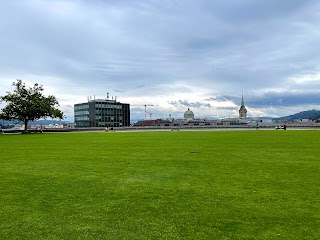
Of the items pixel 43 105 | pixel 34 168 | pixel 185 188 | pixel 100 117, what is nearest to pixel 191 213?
pixel 185 188

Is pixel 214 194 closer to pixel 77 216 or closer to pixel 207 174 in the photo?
pixel 207 174

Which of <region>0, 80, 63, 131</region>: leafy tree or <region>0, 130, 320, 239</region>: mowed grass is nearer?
<region>0, 130, 320, 239</region>: mowed grass

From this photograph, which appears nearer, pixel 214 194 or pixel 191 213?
pixel 191 213

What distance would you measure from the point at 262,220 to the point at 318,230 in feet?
4.20

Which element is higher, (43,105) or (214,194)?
(43,105)

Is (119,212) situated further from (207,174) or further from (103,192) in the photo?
(207,174)

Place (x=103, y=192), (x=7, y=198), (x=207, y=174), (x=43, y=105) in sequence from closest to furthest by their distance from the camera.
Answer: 1. (x=7, y=198)
2. (x=103, y=192)
3. (x=207, y=174)
4. (x=43, y=105)

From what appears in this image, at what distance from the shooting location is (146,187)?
11.7m

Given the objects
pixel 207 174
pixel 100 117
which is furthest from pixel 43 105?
pixel 100 117

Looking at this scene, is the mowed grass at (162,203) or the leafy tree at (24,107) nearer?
the mowed grass at (162,203)

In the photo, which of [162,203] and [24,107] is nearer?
[162,203]

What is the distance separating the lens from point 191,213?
8.52 m

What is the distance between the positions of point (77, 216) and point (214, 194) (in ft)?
15.0

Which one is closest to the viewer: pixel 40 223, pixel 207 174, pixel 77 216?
pixel 40 223
